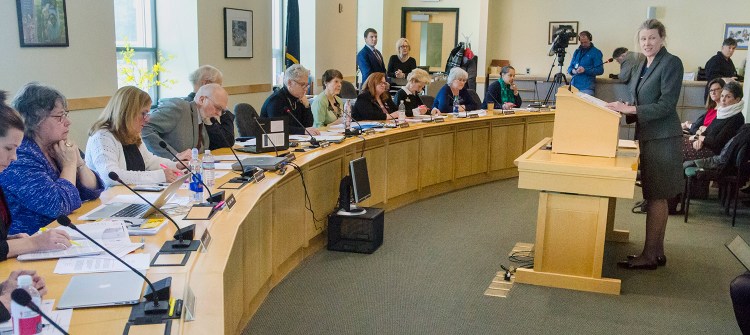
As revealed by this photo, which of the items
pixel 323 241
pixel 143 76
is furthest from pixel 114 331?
pixel 143 76

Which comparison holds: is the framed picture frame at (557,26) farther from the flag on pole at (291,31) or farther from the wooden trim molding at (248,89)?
the wooden trim molding at (248,89)

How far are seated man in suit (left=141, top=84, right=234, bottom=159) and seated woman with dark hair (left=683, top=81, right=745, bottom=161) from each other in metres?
4.57

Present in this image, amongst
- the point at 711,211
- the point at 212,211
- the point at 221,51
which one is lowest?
the point at 711,211

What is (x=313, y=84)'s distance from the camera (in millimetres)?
9531

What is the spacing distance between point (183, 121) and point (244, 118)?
43.3 inches

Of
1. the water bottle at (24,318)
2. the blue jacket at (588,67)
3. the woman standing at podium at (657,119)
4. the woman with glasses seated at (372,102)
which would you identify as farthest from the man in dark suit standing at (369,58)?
the water bottle at (24,318)

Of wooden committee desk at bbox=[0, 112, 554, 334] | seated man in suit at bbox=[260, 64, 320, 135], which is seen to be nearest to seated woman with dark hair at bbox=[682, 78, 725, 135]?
wooden committee desk at bbox=[0, 112, 554, 334]

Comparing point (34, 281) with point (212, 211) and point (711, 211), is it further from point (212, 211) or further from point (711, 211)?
point (711, 211)

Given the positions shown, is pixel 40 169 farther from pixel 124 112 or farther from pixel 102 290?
pixel 102 290

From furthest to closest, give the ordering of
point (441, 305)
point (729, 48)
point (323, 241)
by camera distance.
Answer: point (729, 48) → point (323, 241) → point (441, 305)

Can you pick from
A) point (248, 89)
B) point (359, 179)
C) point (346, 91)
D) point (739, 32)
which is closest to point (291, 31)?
point (346, 91)

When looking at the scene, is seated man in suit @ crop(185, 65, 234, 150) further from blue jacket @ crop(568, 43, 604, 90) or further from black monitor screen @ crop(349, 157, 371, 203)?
blue jacket @ crop(568, 43, 604, 90)

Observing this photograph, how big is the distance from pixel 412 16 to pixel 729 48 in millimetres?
5404

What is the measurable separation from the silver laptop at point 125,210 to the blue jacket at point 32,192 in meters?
0.12
